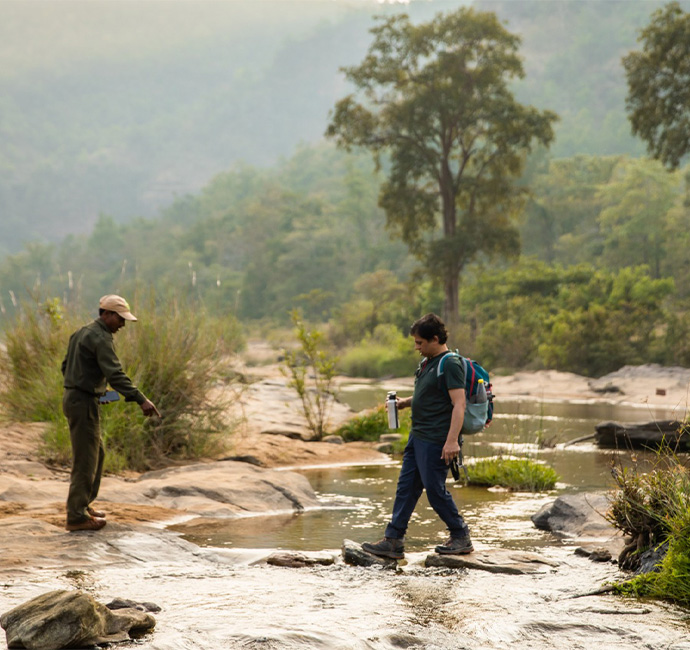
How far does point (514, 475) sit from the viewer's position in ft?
36.0

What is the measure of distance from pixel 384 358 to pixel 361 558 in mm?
32980

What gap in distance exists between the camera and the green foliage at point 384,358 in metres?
38.2

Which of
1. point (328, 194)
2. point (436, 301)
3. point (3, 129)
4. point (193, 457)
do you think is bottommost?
point (193, 457)

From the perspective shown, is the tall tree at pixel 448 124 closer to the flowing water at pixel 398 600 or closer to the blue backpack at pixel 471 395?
the flowing water at pixel 398 600

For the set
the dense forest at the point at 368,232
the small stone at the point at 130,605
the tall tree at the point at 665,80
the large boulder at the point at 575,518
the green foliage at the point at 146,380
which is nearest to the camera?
the small stone at the point at 130,605

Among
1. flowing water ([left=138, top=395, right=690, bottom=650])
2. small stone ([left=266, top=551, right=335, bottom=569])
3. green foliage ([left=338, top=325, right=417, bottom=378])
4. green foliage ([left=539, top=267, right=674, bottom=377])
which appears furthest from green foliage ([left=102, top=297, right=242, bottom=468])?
green foliage ([left=338, top=325, right=417, bottom=378])

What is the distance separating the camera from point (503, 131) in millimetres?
36812

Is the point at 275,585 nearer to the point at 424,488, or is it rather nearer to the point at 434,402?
the point at 424,488

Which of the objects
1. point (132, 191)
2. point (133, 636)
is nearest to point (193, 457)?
point (133, 636)

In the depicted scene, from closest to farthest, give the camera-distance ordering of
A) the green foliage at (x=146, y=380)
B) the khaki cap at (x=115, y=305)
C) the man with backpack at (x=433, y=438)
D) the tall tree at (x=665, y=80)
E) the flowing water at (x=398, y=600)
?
1. the flowing water at (x=398, y=600)
2. the man with backpack at (x=433, y=438)
3. the khaki cap at (x=115, y=305)
4. the green foliage at (x=146, y=380)
5. the tall tree at (x=665, y=80)

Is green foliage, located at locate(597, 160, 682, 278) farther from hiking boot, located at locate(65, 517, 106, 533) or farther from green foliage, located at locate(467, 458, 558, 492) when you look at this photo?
hiking boot, located at locate(65, 517, 106, 533)

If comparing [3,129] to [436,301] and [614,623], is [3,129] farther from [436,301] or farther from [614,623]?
[614,623]

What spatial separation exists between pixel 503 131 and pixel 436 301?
31.9 feet

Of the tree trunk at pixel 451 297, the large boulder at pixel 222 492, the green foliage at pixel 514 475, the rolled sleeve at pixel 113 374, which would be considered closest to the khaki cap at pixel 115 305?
the rolled sleeve at pixel 113 374
